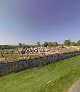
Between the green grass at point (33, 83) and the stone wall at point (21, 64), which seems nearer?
the green grass at point (33, 83)

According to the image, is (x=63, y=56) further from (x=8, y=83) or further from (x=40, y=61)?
(x=8, y=83)

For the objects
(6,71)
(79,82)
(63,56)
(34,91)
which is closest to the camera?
(34,91)

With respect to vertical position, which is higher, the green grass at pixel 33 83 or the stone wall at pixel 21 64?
the stone wall at pixel 21 64

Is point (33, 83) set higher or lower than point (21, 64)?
lower

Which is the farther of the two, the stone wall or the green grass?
the stone wall

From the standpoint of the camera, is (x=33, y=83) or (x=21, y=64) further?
(x=21, y=64)

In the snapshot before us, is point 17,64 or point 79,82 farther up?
point 17,64

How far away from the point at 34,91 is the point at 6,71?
7132 mm

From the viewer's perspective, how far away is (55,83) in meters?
19.6

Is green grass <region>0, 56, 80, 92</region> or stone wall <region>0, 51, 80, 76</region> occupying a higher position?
stone wall <region>0, 51, 80, 76</region>

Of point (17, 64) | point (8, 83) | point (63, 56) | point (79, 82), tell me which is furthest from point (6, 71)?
point (63, 56)

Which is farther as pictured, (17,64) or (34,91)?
(17,64)

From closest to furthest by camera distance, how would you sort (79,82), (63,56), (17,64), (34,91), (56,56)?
(34,91), (79,82), (17,64), (56,56), (63,56)

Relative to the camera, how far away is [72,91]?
684 inches
